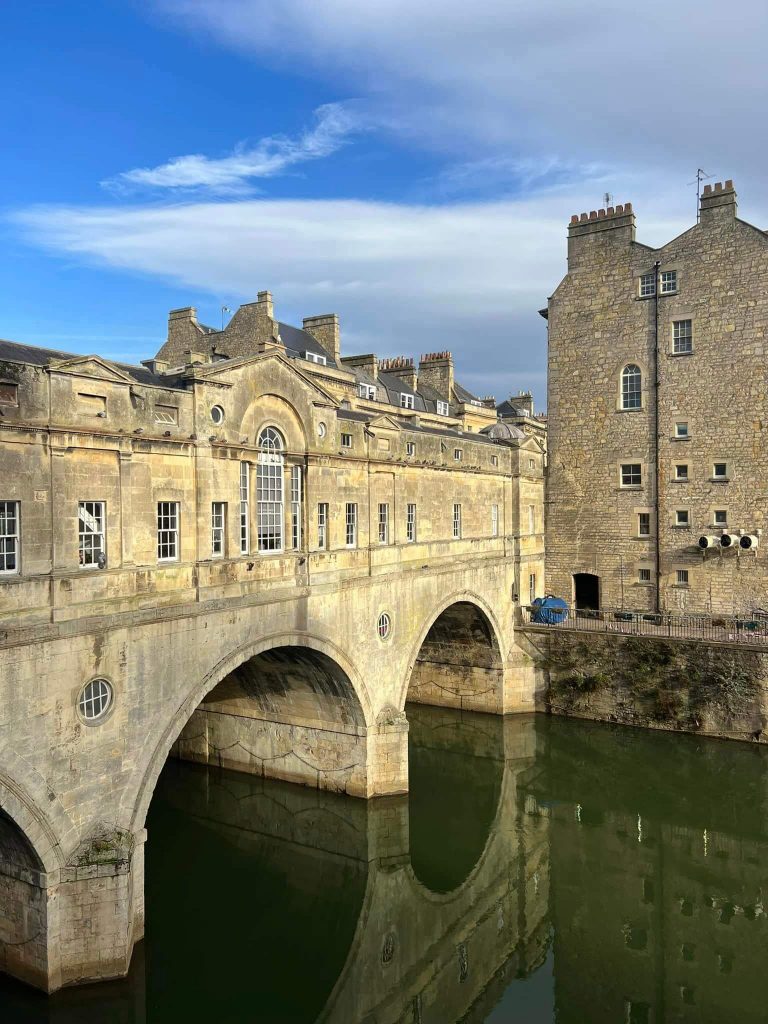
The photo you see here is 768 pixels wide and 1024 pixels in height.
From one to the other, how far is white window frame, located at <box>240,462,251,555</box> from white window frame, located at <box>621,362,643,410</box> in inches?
792

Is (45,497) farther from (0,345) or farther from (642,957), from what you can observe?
(642,957)

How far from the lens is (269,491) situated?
57.1ft

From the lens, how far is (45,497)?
11984mm

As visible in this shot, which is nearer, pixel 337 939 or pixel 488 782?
pixel 337 939

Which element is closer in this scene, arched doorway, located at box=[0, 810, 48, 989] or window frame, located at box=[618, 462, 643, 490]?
arched doorway, located at box=[0, 810, 48, 989]

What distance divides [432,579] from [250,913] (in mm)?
11101

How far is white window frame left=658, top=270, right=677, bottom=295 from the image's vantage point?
30016 millimetres

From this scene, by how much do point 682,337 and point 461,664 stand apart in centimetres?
1580

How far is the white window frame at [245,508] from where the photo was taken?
651 inches

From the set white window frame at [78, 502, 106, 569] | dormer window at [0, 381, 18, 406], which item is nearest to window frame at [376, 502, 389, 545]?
white window frame at [78, 502, 106, 569]

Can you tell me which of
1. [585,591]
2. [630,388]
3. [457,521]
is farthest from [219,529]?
[585,591]

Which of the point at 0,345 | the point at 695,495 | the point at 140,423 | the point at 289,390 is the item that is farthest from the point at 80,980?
the point at 695,495

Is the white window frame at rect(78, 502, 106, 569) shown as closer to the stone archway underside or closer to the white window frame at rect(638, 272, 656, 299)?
the stone archway underside

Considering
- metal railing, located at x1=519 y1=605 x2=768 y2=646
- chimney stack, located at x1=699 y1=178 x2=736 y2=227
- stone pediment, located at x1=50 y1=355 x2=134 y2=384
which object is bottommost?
metal railing, located at x1=519 y1=605 x2=768 y2=646
